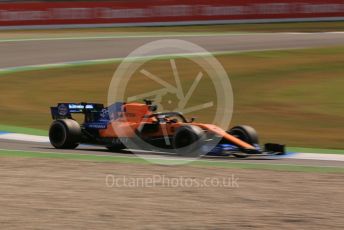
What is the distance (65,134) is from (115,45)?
18.3 m

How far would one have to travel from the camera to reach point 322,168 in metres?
10.1

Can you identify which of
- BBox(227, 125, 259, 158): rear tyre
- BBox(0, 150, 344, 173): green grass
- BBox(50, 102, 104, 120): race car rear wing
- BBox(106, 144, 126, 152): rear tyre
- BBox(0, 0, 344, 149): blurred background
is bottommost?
BBox(0, 150, 344, 173): green grass

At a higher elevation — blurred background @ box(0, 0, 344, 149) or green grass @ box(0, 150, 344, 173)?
blurred background @ box(0, 0, 344, 149)

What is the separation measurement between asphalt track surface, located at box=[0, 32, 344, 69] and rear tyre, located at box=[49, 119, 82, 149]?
43.7ft

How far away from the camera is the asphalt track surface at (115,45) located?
86.5ft

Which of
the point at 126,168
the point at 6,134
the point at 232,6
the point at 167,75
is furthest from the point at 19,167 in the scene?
the point at 232,6

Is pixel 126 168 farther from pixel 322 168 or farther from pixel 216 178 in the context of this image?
pixel 322 168

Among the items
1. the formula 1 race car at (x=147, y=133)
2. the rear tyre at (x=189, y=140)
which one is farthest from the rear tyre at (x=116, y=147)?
the rear tyre at (x=189, y=140)

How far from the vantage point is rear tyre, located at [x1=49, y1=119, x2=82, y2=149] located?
1136 centimetres

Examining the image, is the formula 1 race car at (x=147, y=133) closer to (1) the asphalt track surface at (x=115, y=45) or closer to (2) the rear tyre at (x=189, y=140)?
(2) the rear tyre at (x=189, y=140)

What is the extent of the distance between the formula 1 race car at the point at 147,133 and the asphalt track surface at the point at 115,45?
13335 mm

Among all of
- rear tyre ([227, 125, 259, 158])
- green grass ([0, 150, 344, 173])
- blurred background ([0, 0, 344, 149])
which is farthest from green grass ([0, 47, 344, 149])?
green grass ([0, 150, 344, 173])

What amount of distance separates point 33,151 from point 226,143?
289 centimetres

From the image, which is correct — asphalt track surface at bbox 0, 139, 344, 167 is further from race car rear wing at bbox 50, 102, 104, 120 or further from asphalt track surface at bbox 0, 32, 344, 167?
asphalt track surface at bbox 0, 32, 344, 167
